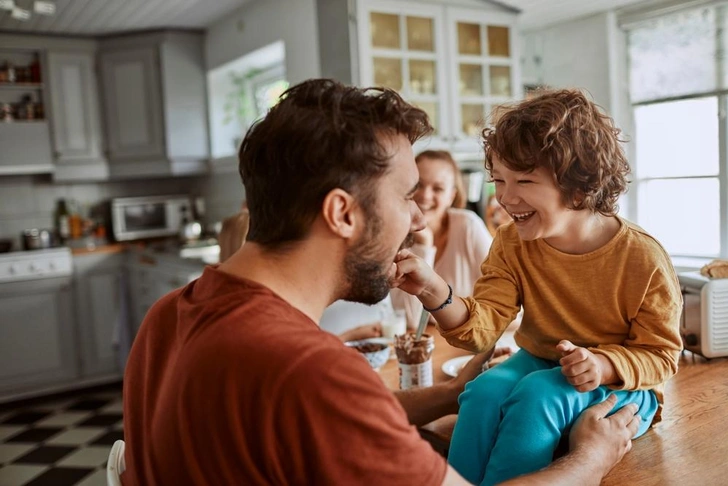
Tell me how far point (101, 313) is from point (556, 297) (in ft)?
13.1

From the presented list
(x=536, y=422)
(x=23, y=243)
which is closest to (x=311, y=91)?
(x=536, y=422)

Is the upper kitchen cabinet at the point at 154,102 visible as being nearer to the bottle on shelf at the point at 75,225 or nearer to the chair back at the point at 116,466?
the bottle on shelf at the point at 75,225

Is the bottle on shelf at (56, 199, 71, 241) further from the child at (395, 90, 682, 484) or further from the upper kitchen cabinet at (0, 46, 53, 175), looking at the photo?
the child at (395, 90, 682, 484)

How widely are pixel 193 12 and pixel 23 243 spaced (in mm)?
2128

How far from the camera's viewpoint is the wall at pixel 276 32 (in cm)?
355

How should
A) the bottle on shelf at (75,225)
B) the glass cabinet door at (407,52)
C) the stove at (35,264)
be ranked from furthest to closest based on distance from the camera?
the bottle on shelf at (75,225) → the stove at (35,264) → the glass cabinet door at (407,52)

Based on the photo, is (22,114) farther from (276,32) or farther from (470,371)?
(470,371)

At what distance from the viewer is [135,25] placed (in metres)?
4.41

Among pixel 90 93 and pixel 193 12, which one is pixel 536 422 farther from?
pixel 90 93

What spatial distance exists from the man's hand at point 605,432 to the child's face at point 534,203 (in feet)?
1.03

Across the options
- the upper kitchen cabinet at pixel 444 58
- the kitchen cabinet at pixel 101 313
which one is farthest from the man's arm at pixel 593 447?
the kitchen cabinet at pixel 101 313

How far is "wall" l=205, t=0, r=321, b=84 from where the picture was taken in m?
3.55

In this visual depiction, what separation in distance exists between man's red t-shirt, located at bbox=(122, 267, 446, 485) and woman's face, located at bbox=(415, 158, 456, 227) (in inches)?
67.7

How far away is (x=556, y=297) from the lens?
122 centimetres
